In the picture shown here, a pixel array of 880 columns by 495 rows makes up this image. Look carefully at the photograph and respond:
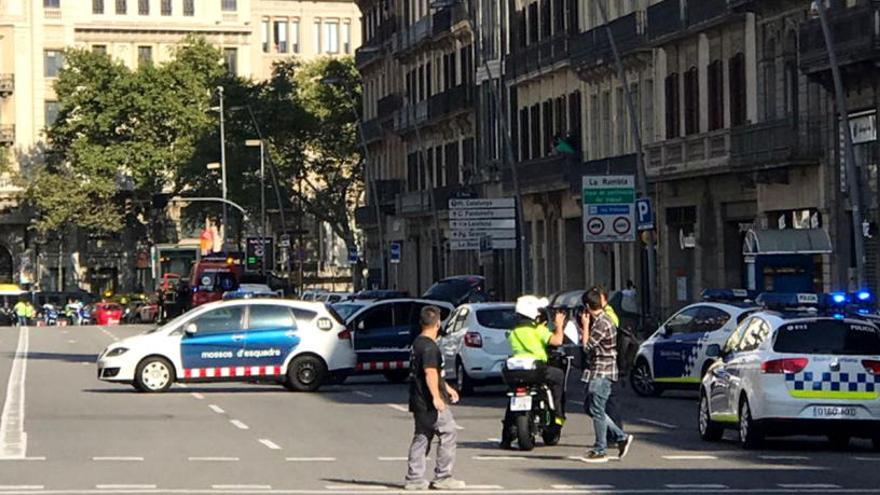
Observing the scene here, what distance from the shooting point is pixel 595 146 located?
6562 centimetres

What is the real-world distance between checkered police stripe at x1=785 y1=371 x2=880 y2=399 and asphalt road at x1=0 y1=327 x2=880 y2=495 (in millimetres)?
650

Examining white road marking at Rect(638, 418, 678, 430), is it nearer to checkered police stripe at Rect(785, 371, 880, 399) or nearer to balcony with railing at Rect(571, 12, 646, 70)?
checkered police stripe at Rect(785, 371, 880, 399)

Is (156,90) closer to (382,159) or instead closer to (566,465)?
(382,159)

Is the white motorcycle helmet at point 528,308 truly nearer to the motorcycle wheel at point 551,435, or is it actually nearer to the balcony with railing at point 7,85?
the motorcycle wheel at point 551,435

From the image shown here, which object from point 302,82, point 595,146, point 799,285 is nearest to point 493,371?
point 799,285

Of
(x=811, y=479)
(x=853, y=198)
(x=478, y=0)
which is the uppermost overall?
(x=478, y=0)

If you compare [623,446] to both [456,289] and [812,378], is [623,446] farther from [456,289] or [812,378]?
[456,289]

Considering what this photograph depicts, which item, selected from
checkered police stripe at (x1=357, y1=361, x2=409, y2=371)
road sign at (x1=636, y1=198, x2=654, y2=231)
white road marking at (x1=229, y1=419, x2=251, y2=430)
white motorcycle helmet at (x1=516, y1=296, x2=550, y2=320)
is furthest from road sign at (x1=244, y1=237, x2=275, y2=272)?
white motorcycle helmet at (x1=516, y1=296, x2=550, y2=320)

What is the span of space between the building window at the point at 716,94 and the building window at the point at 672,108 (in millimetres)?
2594

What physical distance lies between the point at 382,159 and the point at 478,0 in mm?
24602

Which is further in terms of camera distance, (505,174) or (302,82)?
(302,82)

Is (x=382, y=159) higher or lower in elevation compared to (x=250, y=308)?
higher

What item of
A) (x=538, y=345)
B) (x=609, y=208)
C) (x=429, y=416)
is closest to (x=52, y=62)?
(x=609, y=208)

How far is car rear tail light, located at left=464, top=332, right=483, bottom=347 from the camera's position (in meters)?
36.9
